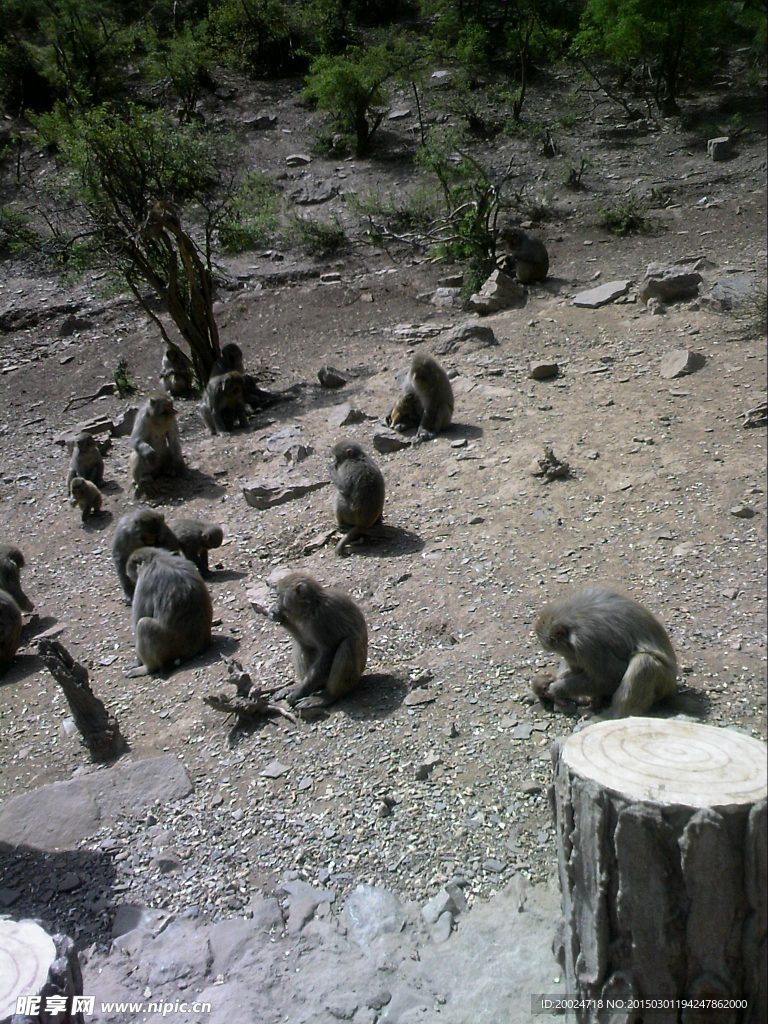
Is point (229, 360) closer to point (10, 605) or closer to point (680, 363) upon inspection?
point (10, 605)

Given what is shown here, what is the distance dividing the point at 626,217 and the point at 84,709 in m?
3.86

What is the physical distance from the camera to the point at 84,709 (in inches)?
197

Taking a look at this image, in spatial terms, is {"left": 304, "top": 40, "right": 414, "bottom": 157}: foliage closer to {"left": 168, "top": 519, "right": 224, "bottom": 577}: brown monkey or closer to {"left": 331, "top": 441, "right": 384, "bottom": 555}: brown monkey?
{"left": 331, "top": 441, "right": 384, "bottom": 555}: brown monkey

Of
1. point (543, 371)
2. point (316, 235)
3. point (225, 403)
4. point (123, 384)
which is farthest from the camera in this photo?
point (123, 384)

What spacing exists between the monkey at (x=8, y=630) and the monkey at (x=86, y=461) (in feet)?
10.1

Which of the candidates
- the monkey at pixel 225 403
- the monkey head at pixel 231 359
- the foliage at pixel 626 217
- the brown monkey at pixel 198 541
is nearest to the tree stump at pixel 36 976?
the foliage at pixel 626 217

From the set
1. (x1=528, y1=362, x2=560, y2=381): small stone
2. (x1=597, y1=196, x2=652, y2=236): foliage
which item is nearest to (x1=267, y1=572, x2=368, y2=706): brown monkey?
A: (x1=597, y1=196, x2=652, y2=236): foliage

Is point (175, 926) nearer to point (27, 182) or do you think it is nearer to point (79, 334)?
point (27, 182)

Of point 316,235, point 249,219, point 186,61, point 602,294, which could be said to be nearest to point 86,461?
point 249,219

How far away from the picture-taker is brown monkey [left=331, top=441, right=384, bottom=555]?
6879 millimetres

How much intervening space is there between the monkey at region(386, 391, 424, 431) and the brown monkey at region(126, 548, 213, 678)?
3.50 metres

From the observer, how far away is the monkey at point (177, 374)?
12539mm

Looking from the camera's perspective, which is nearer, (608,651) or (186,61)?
(608,651)

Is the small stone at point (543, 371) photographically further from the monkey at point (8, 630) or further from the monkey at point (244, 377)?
the monkey at point (8, 630)
